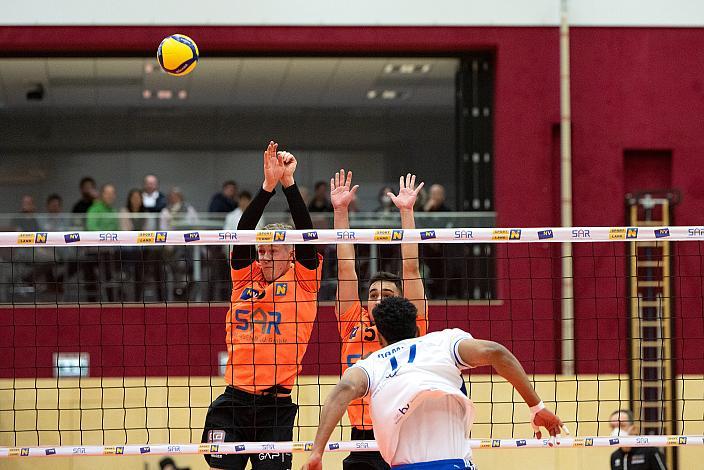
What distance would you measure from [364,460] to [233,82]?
14.7 metres

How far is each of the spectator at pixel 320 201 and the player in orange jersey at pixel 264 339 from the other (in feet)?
31.4

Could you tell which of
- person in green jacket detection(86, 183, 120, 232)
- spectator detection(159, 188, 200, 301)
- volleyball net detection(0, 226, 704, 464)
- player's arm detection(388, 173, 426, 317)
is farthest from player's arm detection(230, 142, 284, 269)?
person in green jacket detection(86, 183, 120, 232)

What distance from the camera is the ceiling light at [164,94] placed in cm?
2397

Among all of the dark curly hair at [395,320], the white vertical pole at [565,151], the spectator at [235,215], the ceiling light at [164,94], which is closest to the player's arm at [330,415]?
the dark curly hair at [395,320]

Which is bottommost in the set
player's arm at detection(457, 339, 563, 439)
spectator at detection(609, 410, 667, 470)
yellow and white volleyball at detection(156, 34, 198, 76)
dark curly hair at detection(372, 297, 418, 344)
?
spectator at detection(609, 410, 667, 470)

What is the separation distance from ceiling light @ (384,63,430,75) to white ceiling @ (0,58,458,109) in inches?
4.6

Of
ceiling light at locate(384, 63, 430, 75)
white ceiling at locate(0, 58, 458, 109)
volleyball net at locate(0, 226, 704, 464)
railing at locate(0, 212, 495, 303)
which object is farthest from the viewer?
white ceiling at locate(0, 58, 458, 109)

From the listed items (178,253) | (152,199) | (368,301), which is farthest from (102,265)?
(368,301)

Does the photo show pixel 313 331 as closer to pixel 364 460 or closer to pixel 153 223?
pixel 153 223

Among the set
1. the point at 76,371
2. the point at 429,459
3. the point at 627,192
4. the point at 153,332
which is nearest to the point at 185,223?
the point at 153,332

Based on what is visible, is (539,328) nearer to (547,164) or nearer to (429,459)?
(547,164)

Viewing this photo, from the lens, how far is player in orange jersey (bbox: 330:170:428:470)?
852cm

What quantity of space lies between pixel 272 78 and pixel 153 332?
6.87 metres

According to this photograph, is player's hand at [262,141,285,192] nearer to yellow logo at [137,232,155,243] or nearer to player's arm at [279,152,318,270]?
player's arm at [279,152,318,270]
